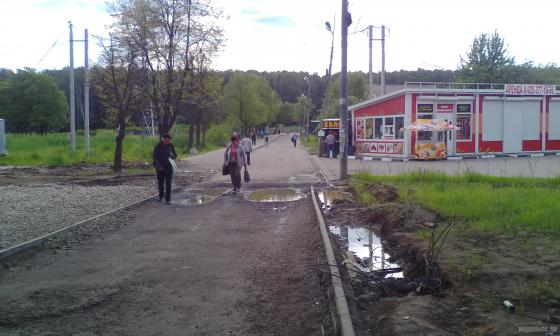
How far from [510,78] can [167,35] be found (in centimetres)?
4824

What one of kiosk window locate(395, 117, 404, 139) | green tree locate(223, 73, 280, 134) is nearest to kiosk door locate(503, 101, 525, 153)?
kiosk window locate(395, 117, 404, 139)

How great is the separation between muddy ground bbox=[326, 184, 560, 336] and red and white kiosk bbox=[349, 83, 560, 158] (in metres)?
22.2

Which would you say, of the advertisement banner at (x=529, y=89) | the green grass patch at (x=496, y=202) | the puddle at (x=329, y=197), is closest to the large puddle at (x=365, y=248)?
the green grass patch at (x=496, y=202)

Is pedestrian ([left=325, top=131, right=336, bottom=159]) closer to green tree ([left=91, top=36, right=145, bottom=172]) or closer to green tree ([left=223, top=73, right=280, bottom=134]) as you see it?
green tree ([left=91, top=36, right=145, bottom=172])

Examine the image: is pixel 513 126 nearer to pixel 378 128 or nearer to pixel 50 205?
pixel 378 128

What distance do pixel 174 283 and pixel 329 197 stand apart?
9203 millimetres

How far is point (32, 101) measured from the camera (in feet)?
260

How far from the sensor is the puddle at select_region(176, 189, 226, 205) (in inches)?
570

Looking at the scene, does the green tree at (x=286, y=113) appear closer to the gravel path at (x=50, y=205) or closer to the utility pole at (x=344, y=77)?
the utility pole at (x=344, y=77)

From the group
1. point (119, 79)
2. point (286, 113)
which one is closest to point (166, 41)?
point (119, 79)

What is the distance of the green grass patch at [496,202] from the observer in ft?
28.0

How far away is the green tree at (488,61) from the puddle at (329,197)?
50314 millimetres

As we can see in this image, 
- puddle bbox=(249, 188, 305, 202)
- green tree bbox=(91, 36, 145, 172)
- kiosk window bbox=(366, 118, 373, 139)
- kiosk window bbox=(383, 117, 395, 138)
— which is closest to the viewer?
puddle bbox=(249, 188, 305, 202)

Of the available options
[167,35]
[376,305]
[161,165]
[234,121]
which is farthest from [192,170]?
[234,121]
